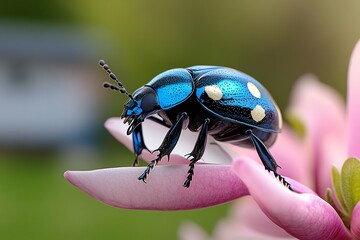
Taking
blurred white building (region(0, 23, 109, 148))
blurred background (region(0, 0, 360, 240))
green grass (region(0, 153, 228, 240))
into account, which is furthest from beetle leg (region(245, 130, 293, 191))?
blurred white building (region(0, 23, 109, 148))

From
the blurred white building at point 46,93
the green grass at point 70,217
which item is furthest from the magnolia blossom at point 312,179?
the blurred white building at point 46,93

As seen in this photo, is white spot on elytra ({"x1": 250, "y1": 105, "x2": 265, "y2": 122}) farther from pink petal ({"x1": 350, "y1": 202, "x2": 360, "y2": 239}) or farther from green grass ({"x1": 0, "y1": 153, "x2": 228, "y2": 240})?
green grass ({"x1": 0, "y1": 153, "x2": 228, "y2": 240})

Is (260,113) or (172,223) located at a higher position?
(260,113)

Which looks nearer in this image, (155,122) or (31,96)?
(155,122)

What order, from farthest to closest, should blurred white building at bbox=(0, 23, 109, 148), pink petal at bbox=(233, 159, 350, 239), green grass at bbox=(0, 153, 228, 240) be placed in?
1. blurred white building at bbox=(0, 23, 109, 148)
2. green grass at bbox=(0, 153, 228, 240)
3. pink petal at bbox=(233, 159, 350, 239)

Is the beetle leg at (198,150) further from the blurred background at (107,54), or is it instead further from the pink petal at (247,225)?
the blurred background at (107,54)

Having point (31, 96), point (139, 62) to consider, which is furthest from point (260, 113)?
point (139, 62)

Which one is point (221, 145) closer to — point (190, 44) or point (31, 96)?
point (31, 96)
